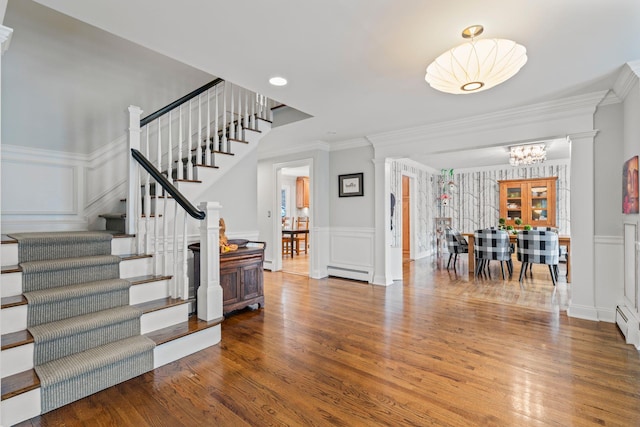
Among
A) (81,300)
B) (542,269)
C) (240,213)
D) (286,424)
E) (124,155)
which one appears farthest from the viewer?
(542,269)

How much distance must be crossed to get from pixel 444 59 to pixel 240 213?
2.95 metres

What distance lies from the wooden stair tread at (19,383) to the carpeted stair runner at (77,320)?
0.03 meters

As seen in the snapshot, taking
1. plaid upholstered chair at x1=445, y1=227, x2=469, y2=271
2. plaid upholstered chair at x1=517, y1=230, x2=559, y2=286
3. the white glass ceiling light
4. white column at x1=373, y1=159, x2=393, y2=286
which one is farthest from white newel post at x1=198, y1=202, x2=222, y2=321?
plaid upholstered chair at x1=445, y1=227, x2=469, y2=271

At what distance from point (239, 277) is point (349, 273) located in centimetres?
228

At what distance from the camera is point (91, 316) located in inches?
85.0

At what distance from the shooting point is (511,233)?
5551mm

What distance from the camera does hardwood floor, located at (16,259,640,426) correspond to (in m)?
1.70

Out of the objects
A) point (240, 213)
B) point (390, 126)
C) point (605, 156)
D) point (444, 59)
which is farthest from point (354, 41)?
point (605, 156)

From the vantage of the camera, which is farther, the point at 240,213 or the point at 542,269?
the point at 542,269

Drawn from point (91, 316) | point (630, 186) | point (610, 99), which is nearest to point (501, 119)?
point (610, 99)

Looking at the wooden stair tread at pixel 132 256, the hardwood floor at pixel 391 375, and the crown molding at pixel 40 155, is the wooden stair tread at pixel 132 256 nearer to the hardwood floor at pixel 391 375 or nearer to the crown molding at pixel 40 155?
the hardwood floor at pixel 391 375

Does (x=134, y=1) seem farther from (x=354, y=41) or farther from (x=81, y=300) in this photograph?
(x=81, y=300)

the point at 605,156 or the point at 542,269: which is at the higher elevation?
the point at 605,156

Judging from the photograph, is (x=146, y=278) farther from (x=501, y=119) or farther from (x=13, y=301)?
(x=501, y=119)
